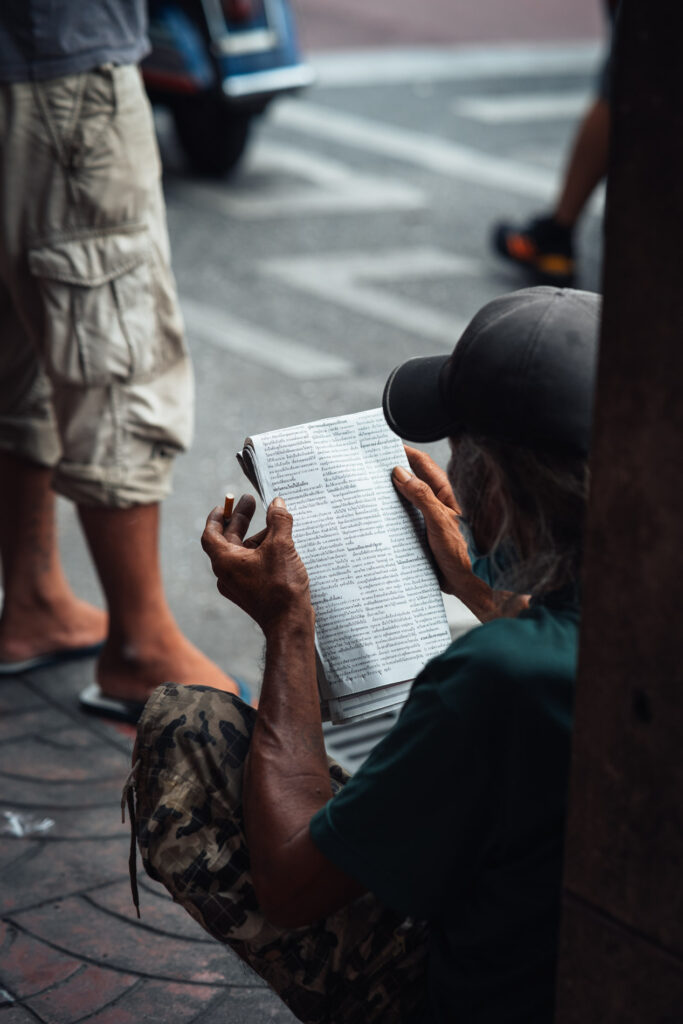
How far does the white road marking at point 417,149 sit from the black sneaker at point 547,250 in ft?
3.76

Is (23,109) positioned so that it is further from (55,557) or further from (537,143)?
(537,143)

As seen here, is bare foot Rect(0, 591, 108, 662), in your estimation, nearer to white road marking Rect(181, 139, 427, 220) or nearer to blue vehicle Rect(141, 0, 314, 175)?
white road marking Rect(181, 139, 427, 220)

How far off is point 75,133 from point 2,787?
124cm

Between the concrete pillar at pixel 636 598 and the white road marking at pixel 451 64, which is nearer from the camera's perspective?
the concrete pillar at pixel 636 598

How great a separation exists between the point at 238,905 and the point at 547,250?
453 centimetres

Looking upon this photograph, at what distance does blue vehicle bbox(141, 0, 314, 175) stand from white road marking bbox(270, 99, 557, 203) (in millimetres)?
927

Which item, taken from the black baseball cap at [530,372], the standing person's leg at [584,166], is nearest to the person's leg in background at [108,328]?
the black baseball cap at [530,372]

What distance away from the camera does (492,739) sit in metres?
1.38

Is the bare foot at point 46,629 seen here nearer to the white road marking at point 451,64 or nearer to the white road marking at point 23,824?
the white road marking at point 23,824

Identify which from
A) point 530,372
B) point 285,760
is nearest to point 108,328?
point 285,760

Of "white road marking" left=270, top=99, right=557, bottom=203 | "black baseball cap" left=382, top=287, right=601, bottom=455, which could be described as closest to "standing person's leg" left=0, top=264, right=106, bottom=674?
"black baseball cap" left=382, top=287, right=601, bottom=455

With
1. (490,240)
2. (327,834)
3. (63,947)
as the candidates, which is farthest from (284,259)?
(327,834)

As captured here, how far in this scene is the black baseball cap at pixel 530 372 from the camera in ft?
4.67

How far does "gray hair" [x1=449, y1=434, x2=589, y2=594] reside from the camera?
57.3 inches
